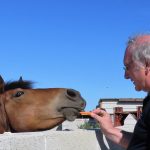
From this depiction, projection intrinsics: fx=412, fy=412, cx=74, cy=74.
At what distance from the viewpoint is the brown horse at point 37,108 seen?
5070mm

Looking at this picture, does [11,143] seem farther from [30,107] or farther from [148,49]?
[30,107]

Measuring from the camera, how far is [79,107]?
5.08 meters

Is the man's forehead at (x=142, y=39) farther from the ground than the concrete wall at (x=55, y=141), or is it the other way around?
the man's forehead at (x=142, y=39)

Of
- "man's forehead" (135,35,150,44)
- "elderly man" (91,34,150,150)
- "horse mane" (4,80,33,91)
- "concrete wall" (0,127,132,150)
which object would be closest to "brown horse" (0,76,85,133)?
"horse mane" (4,80,33,91)

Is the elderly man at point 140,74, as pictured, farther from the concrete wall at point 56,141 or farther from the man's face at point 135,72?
the concrete wall at point 56,141

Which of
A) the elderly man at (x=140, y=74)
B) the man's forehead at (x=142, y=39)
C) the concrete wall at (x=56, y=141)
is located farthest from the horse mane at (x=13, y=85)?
the man's forehead at (x=142, y=39)

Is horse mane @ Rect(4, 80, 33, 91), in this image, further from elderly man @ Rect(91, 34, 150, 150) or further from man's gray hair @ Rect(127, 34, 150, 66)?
man's gray hair @ Rect(127, 34, 150, 66)

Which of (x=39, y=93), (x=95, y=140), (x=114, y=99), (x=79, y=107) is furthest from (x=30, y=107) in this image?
(x=114, y=99)

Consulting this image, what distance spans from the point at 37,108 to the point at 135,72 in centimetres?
328

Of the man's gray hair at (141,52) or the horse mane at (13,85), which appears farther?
the horse mane at (13,85)

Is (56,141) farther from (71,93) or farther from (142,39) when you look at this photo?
(71,93)

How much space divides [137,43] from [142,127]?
398 millimetres

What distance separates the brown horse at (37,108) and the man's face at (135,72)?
307 centimetres

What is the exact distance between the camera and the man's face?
1.90m
